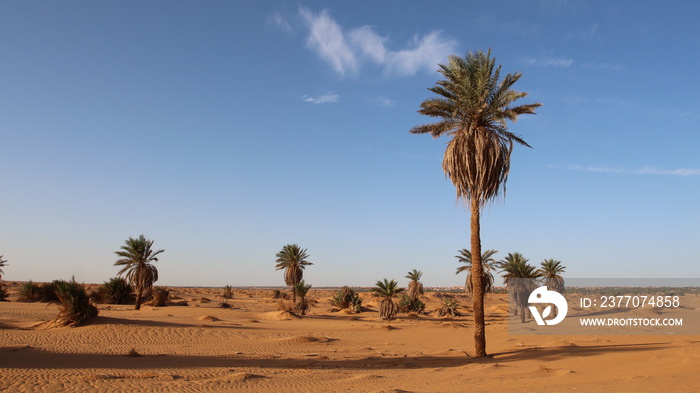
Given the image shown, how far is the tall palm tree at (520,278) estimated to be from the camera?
41.7 m

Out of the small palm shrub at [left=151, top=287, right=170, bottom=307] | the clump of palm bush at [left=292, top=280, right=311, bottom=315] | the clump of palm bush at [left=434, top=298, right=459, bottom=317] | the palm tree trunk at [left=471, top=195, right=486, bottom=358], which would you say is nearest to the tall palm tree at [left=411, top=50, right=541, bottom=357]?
the palm tree trunk at [left=471, top=195, right=486, bottom=358]

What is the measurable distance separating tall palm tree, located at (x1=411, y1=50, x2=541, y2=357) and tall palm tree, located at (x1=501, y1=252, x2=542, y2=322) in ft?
79.9

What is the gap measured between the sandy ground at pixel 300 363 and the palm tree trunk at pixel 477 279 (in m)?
0.81

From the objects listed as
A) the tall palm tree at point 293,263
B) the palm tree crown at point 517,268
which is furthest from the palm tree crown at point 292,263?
the palm tree crown at point 517,268

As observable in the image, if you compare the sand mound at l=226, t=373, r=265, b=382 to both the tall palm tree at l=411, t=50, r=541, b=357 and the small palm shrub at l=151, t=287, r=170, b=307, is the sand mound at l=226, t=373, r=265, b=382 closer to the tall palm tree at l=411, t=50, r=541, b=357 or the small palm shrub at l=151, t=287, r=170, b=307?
the tall palm tree at l=411, t=50, r=541, b=357

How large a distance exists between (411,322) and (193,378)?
28.8 metres

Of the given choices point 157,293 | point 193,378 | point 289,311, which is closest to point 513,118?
point 193,378

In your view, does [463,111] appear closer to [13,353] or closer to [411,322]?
[13,353]

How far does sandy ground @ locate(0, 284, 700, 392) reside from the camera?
1277cm

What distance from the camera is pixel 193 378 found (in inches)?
533

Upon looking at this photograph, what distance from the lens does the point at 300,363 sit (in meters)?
17.4

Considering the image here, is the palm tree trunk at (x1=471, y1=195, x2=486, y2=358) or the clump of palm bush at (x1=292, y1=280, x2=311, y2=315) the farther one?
the clump of palm bush at (x1=292, y1=280, x2=311, y2=315)

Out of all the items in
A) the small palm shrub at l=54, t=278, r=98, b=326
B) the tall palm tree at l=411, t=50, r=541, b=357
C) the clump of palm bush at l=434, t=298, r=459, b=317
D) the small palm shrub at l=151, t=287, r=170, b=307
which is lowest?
the clump of palm bush at l=434, t=298, r=459, b=317

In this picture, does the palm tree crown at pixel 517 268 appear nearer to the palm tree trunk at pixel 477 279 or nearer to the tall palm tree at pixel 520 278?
the tall palm tree at pixel 520 278
